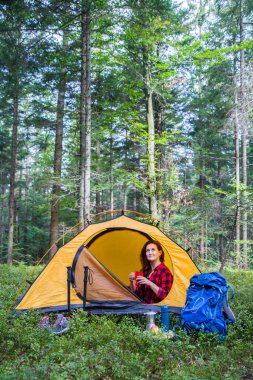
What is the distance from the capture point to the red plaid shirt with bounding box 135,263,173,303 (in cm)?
546

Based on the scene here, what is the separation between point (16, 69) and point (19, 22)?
1.20m

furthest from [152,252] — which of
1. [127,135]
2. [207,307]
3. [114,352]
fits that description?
[127,135]

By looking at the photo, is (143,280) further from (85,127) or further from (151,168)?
(151,168)

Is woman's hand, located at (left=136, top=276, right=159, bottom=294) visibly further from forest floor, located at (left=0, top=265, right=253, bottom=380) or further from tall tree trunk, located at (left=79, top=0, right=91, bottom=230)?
tall tree trunk, located at (left=79, top=0, right=91, bottom=230)

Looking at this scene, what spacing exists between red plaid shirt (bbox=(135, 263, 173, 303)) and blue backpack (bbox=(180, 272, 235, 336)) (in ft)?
2.70

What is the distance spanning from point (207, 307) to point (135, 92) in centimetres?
969

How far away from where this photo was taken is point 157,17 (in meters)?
10.4

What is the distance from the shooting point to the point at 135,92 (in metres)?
12.4

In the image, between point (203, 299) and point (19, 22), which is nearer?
point (203, 299)

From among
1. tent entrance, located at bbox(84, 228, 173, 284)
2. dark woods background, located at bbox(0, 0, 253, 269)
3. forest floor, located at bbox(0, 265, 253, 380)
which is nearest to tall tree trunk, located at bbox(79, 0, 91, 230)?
dark woods background, located at bbox(0, 0, 253, 269)

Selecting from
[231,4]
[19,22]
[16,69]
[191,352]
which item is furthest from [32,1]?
[231,4]

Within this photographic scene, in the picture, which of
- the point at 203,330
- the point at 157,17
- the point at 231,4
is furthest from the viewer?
the point at 231,4

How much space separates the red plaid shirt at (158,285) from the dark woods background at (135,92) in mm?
3422

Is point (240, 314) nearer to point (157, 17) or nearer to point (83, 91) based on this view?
point (83, 91)
